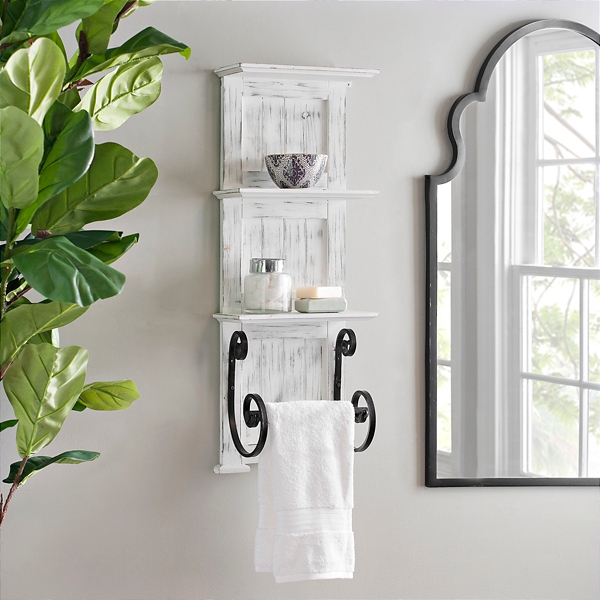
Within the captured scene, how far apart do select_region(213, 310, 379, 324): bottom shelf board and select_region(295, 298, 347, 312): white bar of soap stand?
12 millimetres

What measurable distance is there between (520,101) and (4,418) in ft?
4.47

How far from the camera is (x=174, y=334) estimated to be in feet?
5.38

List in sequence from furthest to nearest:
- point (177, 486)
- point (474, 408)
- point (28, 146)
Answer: point (474, 408)
point (177, 486)
point (28, 146)

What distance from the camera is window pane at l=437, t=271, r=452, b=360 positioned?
1.75 meters

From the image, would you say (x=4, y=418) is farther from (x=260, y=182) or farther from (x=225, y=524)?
(x=260, y=182)

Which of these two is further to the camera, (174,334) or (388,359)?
(388,359)

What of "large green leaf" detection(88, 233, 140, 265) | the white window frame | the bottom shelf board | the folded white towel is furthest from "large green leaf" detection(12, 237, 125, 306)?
the white window frame

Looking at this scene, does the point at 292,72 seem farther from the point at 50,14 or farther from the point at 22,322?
the point at 22,322

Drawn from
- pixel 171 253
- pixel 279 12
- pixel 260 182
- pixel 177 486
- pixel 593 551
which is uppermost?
pixel 279 12

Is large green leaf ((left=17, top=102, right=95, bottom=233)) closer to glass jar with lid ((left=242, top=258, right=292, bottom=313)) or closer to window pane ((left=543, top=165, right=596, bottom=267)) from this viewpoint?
glass jar with lid ((left=242, top=258, right=292, bottom=313))

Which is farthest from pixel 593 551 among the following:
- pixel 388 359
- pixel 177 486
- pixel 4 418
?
pixel 4 418

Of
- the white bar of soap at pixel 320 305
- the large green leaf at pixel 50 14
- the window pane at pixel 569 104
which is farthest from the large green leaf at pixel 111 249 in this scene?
the window pane at pixel 569 104

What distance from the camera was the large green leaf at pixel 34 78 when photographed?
1.00 m

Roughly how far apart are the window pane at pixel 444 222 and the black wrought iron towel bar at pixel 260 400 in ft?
1.00
